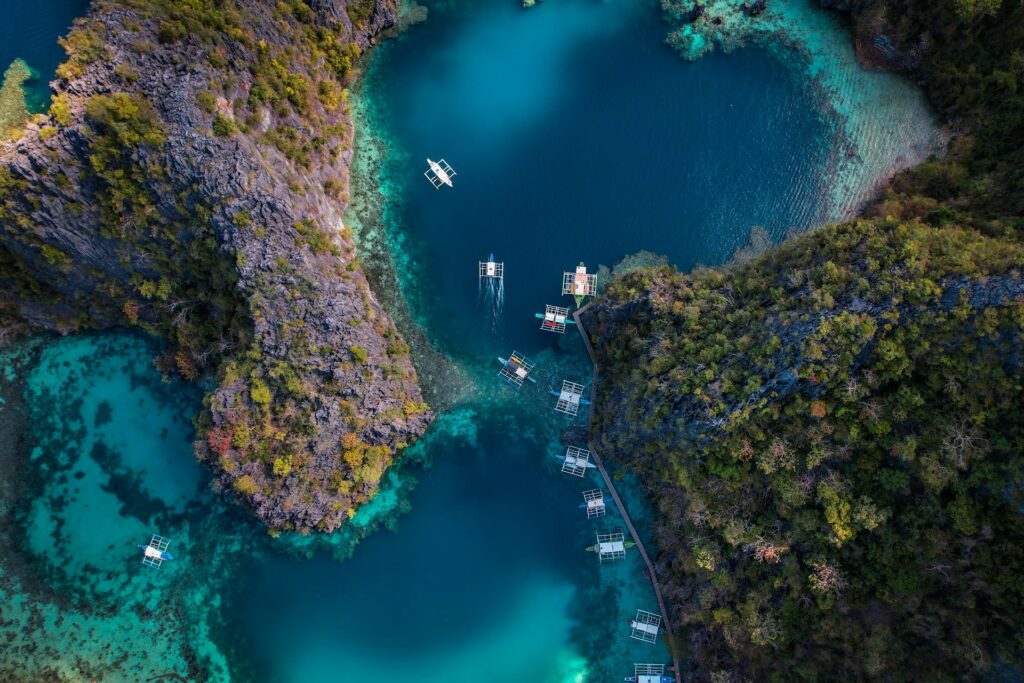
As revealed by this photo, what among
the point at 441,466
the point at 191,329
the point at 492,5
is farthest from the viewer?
the point at 492,5

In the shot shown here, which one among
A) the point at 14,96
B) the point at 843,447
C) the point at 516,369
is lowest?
the point at 843,447

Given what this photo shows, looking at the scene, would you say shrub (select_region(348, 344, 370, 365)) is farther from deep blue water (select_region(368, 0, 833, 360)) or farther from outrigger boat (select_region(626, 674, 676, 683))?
outrigger boat (select_region(626, 674, 676, 683))

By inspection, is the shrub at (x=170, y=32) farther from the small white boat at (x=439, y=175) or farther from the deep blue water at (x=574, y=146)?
the small white boat at (x=439, y=175)

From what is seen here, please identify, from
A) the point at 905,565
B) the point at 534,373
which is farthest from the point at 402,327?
the point at 905,565

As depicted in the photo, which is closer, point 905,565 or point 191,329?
point 905,565

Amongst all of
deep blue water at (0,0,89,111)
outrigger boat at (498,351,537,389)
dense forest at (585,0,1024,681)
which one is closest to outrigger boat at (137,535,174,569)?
outrigger boat at (498,351,537,389)

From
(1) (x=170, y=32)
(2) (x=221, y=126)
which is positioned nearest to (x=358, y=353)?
(2) (x=221, y=126)

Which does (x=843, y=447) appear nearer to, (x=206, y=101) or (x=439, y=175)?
(x=439, y=175)

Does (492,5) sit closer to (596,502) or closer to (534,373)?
(534,373)
